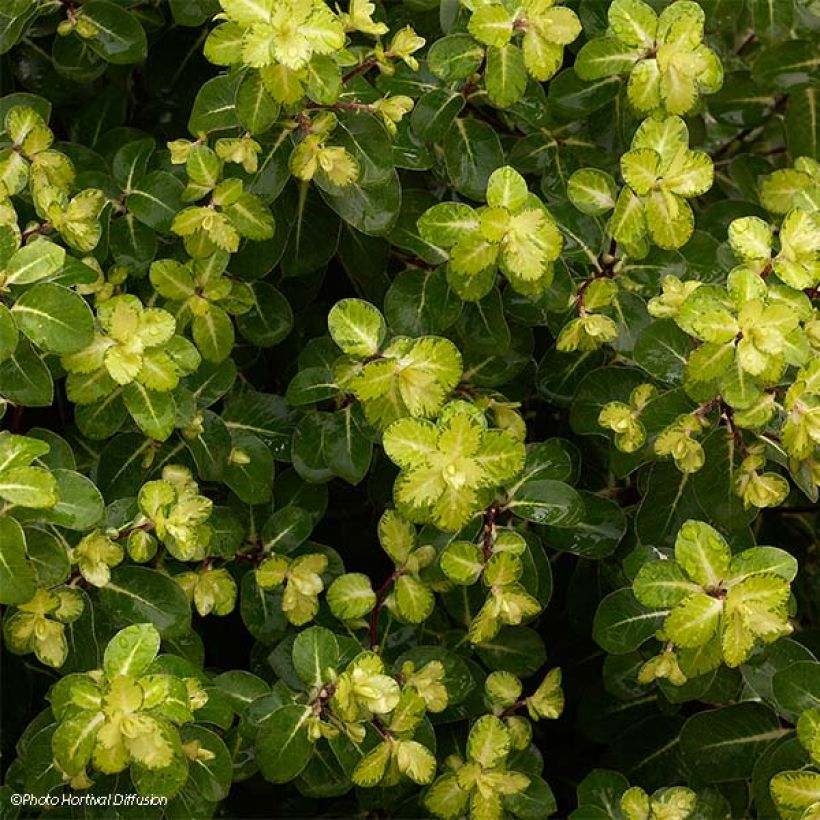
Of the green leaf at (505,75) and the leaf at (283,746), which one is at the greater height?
the green leaf at (505,75)

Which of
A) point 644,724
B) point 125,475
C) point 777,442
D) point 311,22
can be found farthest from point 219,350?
point 644,724

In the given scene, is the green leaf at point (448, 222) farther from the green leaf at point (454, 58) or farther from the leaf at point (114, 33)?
the leaf at point (114, 33)

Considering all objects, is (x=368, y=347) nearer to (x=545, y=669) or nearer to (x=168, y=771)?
(x=168, y=771)

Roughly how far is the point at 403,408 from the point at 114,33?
76 cm

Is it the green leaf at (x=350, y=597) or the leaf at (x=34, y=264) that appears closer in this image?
the leaf at (x=34, y=264)

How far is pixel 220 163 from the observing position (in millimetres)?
1612

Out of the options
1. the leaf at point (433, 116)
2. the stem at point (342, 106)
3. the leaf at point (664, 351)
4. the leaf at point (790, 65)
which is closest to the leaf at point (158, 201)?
the stem at point (342, 106)

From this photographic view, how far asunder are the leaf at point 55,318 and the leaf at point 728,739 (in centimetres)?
106

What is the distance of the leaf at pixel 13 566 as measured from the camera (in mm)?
1358

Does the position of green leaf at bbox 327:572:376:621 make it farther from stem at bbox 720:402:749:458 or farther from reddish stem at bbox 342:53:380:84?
reddish stem at bbox 342:53:380:84

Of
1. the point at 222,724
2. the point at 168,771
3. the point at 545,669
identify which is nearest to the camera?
the point at 168,771

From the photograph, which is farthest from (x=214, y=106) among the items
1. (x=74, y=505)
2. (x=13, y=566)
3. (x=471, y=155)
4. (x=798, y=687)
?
(x=798, y=687)

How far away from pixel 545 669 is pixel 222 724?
0.78m

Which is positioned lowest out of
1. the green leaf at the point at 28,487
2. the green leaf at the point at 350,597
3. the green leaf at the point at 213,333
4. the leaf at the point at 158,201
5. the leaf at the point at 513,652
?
the leaf at the point at 513,652
